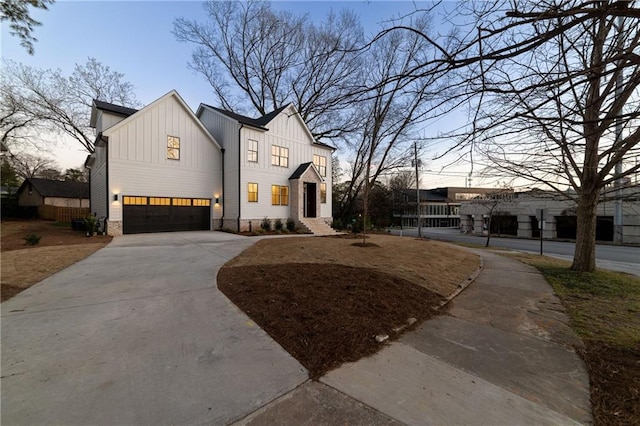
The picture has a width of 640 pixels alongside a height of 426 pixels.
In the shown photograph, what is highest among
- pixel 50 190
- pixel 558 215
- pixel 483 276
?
pixel 50 190

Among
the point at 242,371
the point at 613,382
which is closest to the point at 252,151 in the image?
the point at 242,371

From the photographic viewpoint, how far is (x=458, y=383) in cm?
248

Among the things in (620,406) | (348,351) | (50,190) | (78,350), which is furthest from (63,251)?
(50,190)

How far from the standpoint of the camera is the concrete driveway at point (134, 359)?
202 cm

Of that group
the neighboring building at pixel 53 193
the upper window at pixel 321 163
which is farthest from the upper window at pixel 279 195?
the neighboring building at pixel 53 193

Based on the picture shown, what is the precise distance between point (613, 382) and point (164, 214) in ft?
61.9

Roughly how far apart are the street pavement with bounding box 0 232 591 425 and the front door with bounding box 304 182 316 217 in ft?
53.9

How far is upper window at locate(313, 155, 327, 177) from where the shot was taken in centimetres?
2166

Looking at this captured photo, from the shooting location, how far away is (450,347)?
10.6 feet

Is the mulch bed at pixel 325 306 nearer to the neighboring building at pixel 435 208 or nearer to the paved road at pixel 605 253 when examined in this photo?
the paved road at pixel 605 253

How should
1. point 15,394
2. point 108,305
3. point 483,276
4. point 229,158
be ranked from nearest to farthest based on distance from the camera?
point 15,394
point 108,305
point 483,276
point 229,158

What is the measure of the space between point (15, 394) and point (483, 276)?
9186mm

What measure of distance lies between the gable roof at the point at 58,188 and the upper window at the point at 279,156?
2924 cm

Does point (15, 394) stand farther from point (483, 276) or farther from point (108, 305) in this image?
point (483, 276)
